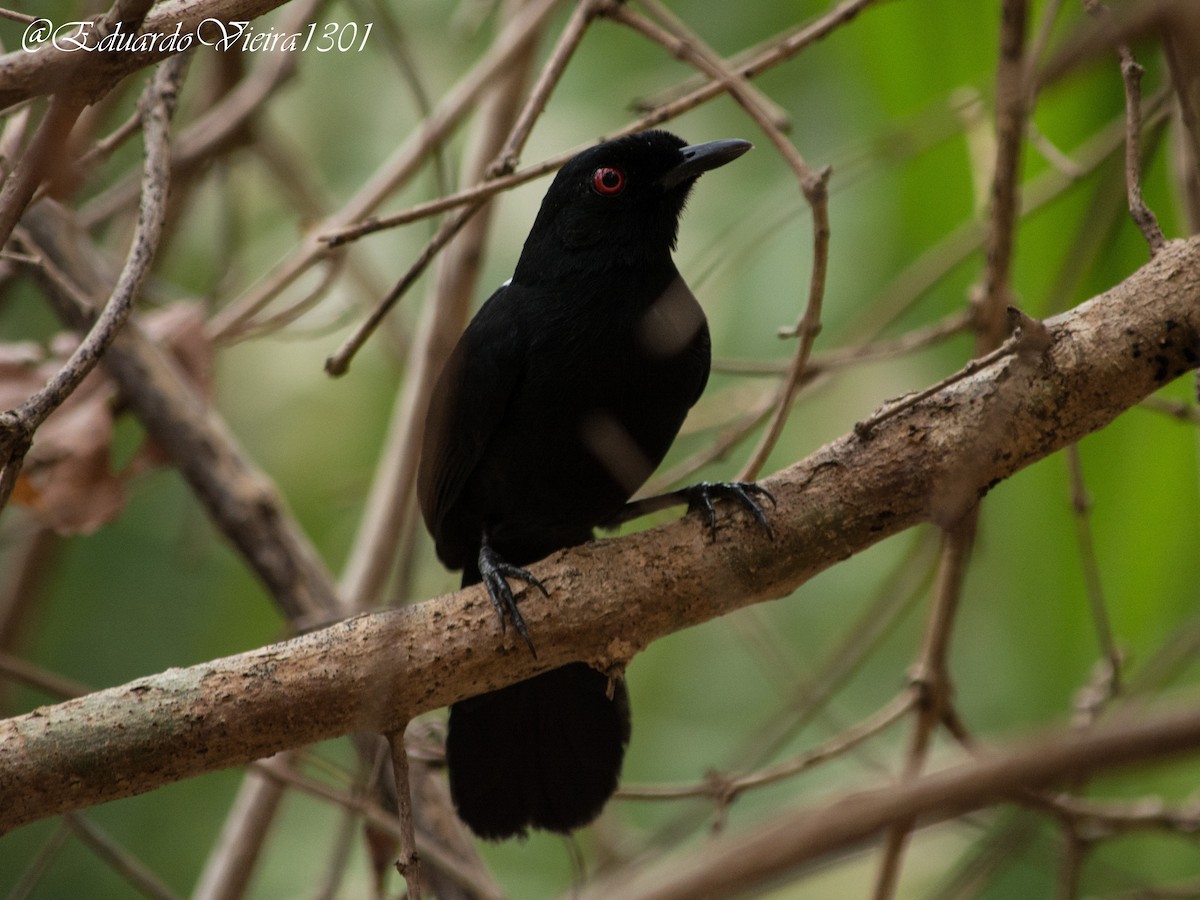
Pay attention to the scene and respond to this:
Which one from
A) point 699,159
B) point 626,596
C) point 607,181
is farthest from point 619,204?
point 626,596

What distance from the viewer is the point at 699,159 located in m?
3.43

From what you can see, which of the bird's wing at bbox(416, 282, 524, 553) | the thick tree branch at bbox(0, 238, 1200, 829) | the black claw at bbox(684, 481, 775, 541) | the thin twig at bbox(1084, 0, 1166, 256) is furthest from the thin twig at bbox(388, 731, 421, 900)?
the thin twig at bbox(1084, 0, 1166, 256)

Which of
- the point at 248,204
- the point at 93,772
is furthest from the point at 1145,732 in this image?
the point at 248,204

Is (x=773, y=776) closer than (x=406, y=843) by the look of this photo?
No

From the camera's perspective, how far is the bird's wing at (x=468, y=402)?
322cm

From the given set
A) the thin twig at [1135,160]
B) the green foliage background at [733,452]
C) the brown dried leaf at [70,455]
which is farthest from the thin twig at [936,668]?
the brown dried leaf at [70,455]

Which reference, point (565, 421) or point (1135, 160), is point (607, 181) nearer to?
point (565, 421)

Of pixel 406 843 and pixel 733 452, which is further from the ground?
pixel 733 452

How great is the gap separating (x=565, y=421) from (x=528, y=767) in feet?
2.89

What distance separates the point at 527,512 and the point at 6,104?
1798 mm

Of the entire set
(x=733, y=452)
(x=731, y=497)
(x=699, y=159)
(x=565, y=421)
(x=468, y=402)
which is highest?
(x=733, y=452)

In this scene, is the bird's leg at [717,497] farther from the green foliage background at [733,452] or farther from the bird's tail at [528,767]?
the green foliage background at [733,452]

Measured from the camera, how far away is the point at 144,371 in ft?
12.3

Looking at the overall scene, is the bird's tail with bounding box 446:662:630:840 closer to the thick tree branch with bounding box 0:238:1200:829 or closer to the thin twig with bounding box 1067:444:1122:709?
the thick tree branch with bounding box 0:238:1200:829
